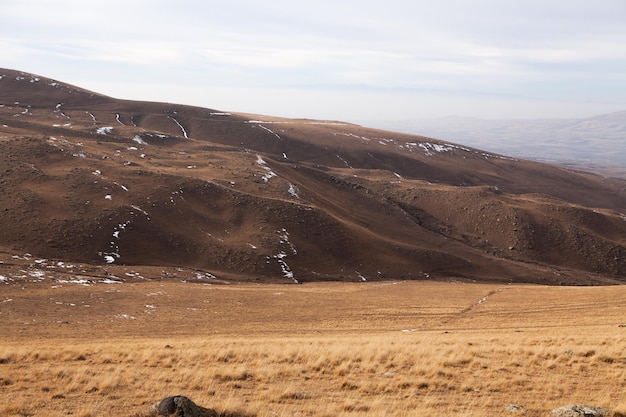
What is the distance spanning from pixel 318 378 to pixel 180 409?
5551 millimetres

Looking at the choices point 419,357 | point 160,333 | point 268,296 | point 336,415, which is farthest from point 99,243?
point 336,415

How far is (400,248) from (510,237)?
26193 millimetres

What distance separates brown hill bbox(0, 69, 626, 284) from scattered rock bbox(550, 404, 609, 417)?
4112 cm

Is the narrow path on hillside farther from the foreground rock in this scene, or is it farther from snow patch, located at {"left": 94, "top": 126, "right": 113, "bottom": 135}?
snow patch, located at {"left": 94, "top": 126, "right": 113, "bottom": 135}

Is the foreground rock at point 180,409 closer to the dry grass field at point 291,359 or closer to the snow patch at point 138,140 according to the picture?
the dry grass field at point 291,359

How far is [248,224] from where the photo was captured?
6581 centimetres

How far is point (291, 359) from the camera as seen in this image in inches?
722

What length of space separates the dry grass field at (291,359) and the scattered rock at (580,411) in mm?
538

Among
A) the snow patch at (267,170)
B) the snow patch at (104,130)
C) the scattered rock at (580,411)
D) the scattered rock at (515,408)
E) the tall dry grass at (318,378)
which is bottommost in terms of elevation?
the tall dry grass at (318,378)

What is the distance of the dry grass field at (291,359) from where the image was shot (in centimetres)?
1309

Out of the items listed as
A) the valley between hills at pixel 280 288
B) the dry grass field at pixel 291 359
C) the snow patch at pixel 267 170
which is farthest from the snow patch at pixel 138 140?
the dry grass field at pixel 291 359

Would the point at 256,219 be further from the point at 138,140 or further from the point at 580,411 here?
the point at 580,411

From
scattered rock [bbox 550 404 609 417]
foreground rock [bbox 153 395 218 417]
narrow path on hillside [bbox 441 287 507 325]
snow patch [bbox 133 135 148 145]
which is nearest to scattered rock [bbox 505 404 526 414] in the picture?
scattered rock [bbox 550 404 609 417]

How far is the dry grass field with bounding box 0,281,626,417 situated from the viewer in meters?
13.1
